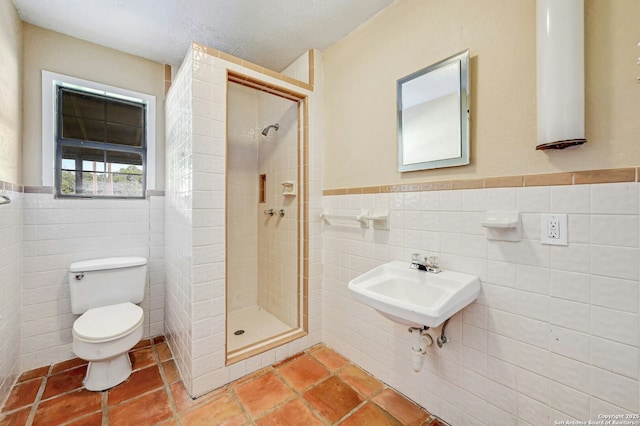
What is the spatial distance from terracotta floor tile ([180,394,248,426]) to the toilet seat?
0.65 m

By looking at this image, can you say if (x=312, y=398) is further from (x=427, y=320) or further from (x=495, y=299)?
(x=495, y=299)

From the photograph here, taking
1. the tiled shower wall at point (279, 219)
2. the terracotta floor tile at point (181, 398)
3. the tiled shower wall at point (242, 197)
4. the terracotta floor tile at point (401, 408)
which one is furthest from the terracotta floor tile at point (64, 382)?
the terracotta floor tile at point (401, 408)

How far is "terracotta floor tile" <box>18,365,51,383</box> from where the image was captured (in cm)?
178

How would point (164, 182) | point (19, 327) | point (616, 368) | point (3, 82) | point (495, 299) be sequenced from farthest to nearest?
1. point (164, 182)
2. point (19, 327)
3. point (3, 82)
4. point (495, 299)
5. point (616, 368)

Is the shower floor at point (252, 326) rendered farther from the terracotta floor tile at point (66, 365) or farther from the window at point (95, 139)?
the window at point (95, 139)

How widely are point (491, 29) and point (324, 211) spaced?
1.50m

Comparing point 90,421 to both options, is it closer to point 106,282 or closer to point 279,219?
point 106,282

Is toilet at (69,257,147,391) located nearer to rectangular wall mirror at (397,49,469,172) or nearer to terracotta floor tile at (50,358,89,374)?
terracotta floor tile at (50,358,89,374)

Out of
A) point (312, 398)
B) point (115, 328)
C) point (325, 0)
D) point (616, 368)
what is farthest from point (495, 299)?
point (115, 328)

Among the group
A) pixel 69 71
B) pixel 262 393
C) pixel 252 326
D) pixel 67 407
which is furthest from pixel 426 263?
pixel 69 71

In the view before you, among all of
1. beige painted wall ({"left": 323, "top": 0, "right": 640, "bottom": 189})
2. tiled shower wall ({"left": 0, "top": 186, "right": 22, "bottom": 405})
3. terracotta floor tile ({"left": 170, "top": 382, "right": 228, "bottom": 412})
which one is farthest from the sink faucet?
tiled shower wall ({"left": 0, "top": 186, "right": 22, "bottom": 405})

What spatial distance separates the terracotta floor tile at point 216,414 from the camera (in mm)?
1435

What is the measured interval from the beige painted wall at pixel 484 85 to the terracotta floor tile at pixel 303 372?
4.44ft

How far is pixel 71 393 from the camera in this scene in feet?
5.42
